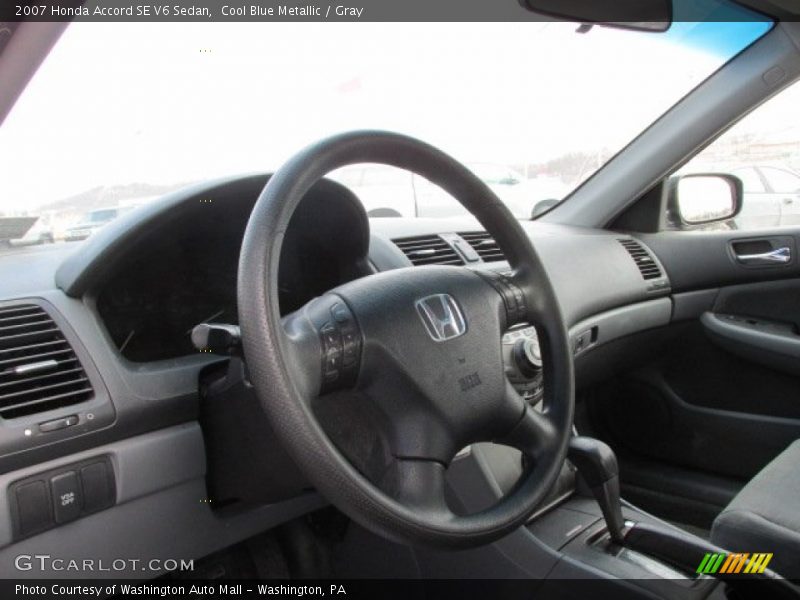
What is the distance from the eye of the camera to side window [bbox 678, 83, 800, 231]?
2.63m

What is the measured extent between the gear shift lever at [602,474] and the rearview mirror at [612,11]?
4.15ft

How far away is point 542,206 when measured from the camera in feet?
9.84

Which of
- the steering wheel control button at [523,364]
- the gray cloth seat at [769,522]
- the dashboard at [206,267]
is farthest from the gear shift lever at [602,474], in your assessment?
the dashboard at [206,267]

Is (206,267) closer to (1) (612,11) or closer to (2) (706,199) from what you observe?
(1) (612,11)

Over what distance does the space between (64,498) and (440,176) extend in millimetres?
921

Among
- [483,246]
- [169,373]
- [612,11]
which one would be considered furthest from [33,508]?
[612,11]

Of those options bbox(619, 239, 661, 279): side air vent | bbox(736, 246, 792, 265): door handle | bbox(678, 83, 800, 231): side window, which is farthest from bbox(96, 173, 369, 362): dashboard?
bbox(736, 246, 792, 265): door handle

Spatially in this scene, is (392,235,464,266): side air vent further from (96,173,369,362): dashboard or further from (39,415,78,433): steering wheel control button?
(39,415,78,433): steering wheel control button

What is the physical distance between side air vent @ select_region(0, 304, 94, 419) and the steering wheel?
18.8 inches

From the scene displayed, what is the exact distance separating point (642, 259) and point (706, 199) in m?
0.55

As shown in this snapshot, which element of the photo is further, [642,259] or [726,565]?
[642,259]

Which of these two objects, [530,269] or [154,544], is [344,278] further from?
[154,544]

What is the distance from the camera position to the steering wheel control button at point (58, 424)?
1.20 m

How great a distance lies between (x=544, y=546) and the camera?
5.15 ft
